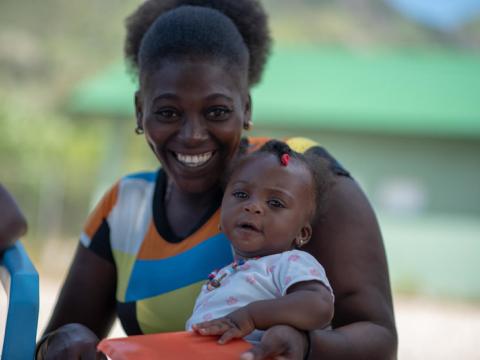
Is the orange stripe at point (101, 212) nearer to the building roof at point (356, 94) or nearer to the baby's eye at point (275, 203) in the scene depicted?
the baby's eye at point (275, 203)

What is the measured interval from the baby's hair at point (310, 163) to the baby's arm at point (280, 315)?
0.44 m

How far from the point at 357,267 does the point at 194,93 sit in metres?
0.73

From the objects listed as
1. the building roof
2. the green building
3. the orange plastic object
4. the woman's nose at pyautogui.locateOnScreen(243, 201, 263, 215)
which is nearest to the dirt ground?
the green building

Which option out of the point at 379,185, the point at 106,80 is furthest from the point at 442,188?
the point at 106,80

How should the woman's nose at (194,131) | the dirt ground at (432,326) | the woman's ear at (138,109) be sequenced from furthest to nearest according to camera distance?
the dirt ground at (432,326), the woman's ear at (138,109), the woman's nose at (194,131)

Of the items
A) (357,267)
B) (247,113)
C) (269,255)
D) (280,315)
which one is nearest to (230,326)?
(280,315)

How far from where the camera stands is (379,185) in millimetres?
12891

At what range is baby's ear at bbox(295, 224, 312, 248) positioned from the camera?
2.31 metres

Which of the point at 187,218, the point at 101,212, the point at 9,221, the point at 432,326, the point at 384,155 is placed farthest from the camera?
the point at 384,155

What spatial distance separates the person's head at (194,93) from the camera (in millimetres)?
2461

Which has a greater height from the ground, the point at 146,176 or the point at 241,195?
the point at 146,176

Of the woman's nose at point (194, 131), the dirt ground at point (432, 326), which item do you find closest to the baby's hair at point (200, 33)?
the woman's nose at point (194, 131)

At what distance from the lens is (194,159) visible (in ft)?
8.22

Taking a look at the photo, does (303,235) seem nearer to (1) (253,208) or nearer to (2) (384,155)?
(1) (253,208)
